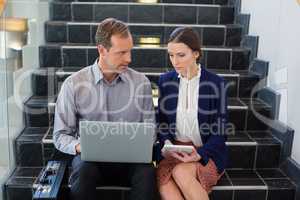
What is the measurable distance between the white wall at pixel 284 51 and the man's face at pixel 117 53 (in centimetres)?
105

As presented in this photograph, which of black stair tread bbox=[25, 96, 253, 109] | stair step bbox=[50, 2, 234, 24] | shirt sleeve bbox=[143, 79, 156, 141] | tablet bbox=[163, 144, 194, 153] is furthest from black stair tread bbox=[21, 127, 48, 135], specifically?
stair step bbox=[50, 2, 234, 24]

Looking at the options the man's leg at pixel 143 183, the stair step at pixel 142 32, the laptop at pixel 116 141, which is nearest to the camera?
the laptop at pixel 116 141

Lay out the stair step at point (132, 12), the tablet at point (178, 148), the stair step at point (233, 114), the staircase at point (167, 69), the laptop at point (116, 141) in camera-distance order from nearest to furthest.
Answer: the laptop at point (116, 141), the tablet at point (178, 148), the staircase at point (167, 69), the stair step at point (233, 114), the stair step at point (132, 12)

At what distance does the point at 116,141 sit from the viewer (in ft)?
5.04

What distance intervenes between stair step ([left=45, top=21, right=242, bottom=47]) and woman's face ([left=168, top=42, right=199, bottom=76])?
1271 millimetres

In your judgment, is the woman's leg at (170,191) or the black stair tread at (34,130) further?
the black stair tread at (34,130)

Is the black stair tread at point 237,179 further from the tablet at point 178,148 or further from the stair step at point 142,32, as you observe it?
the stair step at point 142,32

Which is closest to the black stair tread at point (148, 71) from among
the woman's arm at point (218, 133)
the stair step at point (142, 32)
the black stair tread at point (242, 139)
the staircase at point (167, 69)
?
the staircase at point (167, 69)

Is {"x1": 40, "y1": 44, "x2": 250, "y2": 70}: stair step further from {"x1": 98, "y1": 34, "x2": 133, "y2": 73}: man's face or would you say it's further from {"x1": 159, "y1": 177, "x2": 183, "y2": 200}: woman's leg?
{"x1": 159, "y1": 177, "x2": 183, "y2": 200}: woman's leg

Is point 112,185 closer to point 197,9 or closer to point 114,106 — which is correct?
point 114,106

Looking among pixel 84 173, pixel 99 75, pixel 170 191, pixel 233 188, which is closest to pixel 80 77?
pixel 99 75

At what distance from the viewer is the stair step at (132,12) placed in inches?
125

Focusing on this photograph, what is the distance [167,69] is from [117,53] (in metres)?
1.15

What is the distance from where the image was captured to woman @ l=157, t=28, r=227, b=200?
1.76m
